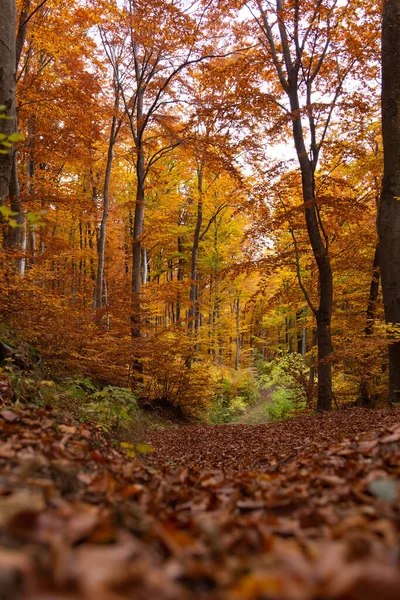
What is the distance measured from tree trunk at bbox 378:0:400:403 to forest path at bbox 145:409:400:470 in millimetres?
1646

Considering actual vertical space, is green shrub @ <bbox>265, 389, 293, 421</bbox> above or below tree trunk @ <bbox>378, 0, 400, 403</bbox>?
below

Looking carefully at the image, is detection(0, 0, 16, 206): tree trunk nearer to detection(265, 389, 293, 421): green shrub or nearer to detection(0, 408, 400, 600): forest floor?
detection(0, 408, 400, 600): forest floor

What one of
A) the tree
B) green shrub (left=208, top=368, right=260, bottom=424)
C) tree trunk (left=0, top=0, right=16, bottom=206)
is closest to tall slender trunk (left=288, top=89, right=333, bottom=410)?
the tree

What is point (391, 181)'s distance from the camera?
22.0ft

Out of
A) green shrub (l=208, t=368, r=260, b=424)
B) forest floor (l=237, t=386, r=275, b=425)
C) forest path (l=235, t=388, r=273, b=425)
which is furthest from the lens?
forest floor (l=237, t=386, r=275, b=425)

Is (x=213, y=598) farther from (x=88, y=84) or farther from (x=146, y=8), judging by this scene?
(x=88, y=84)

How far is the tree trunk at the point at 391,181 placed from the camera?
6508mm

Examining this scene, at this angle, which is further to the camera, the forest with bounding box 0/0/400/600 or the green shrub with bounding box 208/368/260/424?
the green shrub with bounding box 208/368/260/424

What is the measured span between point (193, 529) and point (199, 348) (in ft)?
45.8

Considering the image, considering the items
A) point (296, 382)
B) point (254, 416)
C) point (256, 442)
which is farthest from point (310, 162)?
point (254, 416)

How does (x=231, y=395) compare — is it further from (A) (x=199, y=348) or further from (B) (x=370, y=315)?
(B) (x=370, y=315)

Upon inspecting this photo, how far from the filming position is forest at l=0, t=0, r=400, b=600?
107 centimetres

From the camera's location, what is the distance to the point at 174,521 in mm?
1516

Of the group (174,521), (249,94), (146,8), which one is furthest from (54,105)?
(174,521)
